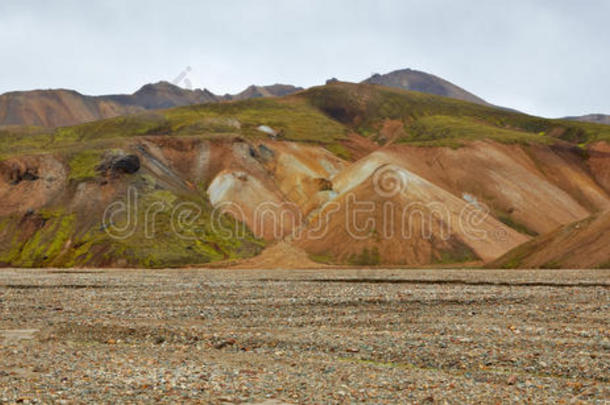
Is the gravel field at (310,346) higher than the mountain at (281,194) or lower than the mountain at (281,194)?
lower

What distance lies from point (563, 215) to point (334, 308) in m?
65.5

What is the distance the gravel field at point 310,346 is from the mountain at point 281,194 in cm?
2951

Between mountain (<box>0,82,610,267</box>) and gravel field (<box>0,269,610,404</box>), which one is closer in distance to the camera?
gravel field (<box>0,269,610,404</box>)

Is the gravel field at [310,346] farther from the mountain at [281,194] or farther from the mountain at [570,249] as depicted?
the mountain at [281,194]

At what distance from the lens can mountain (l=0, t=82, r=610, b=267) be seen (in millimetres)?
65812

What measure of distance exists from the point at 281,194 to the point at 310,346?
71.5m

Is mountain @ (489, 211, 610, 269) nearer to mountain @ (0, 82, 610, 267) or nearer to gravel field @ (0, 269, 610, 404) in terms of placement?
mountain @ (0, 82, 610, 267)

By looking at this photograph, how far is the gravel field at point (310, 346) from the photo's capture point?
1183 centimetres

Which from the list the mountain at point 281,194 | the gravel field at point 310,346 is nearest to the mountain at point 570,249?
the mountain at point 281,194

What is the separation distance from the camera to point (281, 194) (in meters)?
88.2

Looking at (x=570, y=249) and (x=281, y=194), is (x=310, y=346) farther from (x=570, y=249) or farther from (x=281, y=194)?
(x=281, y=194)

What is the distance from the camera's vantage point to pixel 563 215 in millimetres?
79250

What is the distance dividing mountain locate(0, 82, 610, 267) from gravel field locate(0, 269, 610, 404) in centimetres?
2951

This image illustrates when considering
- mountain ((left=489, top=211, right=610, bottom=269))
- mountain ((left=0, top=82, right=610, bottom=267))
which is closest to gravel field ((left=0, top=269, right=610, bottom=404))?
mountain ((left=489, top=211, right=610, bottom=269))
